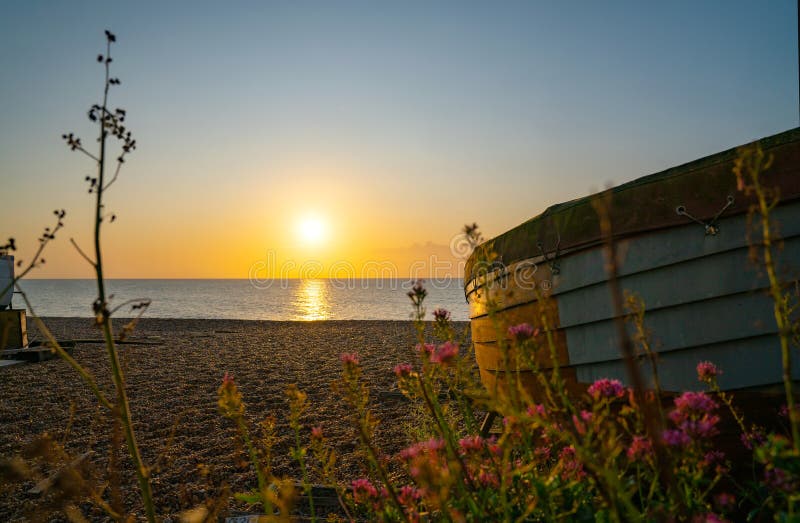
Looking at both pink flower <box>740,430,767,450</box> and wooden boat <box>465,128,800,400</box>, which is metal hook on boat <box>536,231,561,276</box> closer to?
wooden boat <box>465,128,800,400</box>

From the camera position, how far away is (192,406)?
7574 millimetres

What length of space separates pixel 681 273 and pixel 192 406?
258 inches

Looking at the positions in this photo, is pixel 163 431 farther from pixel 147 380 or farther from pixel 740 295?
pixel 740 295

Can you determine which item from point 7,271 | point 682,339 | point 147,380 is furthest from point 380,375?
point 7,271

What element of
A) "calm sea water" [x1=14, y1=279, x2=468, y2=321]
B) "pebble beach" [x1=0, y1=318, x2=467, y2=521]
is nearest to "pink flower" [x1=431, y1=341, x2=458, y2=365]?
"pebble beach" [x1=0, y1=318, x2=467, y2=521]

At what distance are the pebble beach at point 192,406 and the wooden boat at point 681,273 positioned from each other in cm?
164

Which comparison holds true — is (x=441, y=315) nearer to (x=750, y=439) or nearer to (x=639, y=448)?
(x=639, y=448)

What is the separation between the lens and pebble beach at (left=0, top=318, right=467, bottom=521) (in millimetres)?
4570

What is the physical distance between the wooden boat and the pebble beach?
164 centimetres

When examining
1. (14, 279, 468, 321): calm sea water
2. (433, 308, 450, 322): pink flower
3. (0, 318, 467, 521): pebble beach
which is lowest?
(0, 318, 467, 521): pebble beach

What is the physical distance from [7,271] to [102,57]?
Result: 17.9 meters

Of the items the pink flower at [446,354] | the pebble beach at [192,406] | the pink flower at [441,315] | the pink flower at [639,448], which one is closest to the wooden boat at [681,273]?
the pink flower at [441,315]

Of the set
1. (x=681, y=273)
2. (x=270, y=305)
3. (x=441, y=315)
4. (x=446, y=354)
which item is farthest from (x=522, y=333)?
(x=270, y=305)

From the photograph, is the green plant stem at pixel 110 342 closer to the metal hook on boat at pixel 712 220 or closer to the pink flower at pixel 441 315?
the pink flower at pixel 441 315
